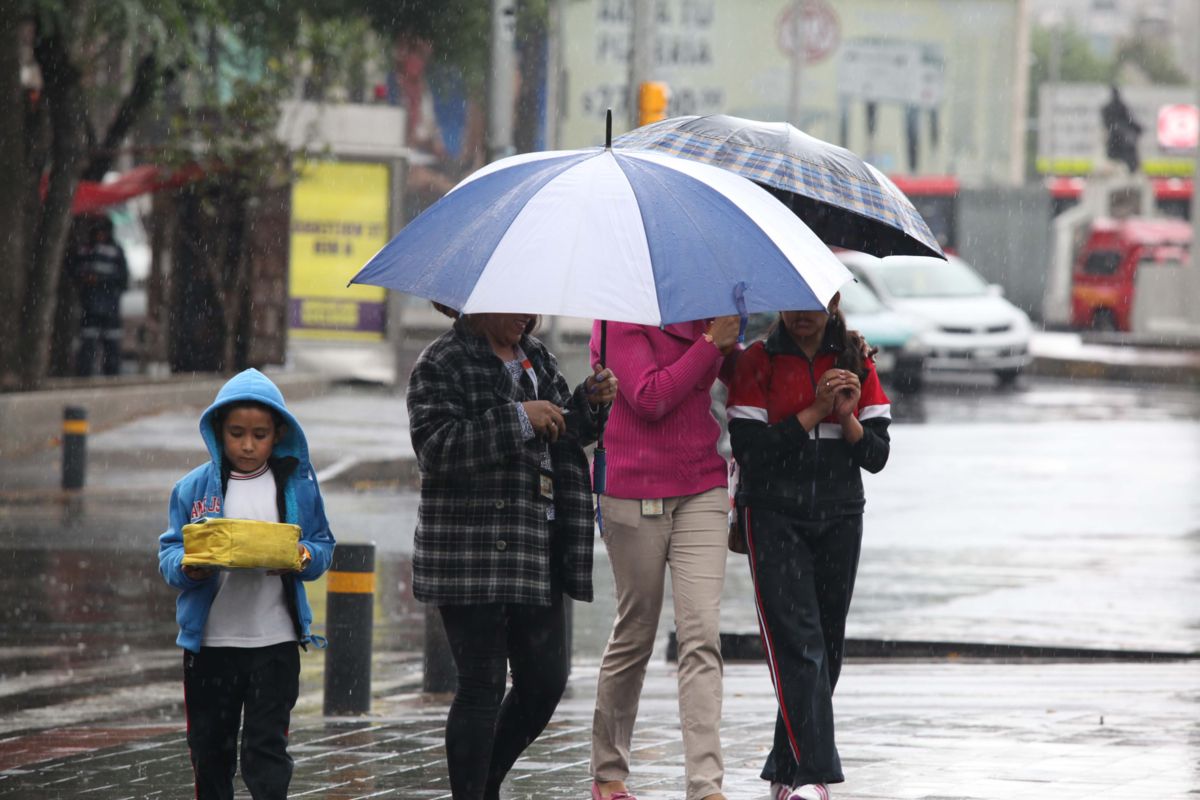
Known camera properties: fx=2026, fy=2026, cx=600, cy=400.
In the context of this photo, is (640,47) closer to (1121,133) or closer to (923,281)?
(923,281)

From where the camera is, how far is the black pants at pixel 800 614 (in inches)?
240

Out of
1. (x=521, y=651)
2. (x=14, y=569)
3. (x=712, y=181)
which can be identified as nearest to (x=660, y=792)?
(x=521, y=651)

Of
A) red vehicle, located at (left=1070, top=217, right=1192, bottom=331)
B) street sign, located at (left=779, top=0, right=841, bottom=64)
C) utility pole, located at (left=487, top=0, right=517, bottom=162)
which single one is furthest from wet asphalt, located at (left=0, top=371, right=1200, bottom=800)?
street sign, located at (left=779, top=0, right=841, bottom=64)

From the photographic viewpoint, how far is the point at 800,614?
6.13m

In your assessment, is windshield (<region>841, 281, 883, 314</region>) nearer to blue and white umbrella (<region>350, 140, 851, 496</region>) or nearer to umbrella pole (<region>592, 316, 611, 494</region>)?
umbrella pole (<region>592, 316, 611, 494</region>)

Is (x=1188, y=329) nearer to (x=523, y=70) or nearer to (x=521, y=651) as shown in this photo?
(x=523, y=70)

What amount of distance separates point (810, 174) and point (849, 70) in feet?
164

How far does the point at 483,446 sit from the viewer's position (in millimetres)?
5555

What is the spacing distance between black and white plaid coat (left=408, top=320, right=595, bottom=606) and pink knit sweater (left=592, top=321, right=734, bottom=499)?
13.0 inches

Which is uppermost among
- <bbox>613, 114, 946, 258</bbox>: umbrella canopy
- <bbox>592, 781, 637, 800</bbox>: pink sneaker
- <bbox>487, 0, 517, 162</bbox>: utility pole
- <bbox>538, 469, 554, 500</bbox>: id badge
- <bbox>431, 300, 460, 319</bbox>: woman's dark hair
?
<bbox>487, 0, 517, 162</bbox>: utility pole

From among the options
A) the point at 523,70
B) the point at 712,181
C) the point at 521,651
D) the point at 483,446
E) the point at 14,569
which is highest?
the point at 523,70

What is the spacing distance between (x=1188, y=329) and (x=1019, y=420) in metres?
12.6

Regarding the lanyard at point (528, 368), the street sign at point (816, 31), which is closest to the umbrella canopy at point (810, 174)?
the lanyard at point (528, 368)

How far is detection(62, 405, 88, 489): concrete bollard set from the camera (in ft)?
50.8
